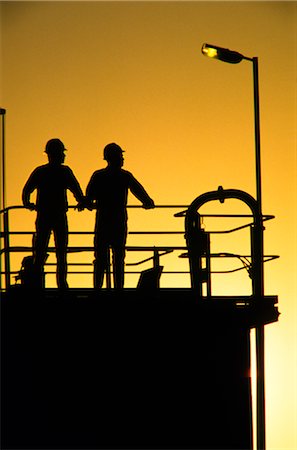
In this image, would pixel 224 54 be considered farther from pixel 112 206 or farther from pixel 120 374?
pixel 120 374

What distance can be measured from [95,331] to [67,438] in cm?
144

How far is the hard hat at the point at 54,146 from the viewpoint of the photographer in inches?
609

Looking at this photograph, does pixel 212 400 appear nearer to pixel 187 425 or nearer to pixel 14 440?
pixel 187 425

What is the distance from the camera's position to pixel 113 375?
50.2 ft

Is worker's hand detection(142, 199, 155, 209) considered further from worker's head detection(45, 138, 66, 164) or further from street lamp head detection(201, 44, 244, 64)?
street lamp head detection(201, 44, 244, 64)

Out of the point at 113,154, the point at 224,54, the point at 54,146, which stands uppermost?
the point at 224,54

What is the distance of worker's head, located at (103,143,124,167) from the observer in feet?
50.7

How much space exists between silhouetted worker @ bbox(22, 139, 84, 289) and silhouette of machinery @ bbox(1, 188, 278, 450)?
2.86ft

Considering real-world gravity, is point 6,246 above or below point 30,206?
below

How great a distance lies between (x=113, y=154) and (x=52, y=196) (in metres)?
1.00

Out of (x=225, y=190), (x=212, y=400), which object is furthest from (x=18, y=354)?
(x=225, y=190)

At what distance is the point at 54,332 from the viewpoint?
602 inches

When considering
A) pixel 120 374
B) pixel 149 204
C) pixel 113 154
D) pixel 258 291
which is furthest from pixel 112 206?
pixel 258 291

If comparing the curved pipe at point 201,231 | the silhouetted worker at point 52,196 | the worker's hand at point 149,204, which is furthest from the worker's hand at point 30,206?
the curved pipe at point 201,231
